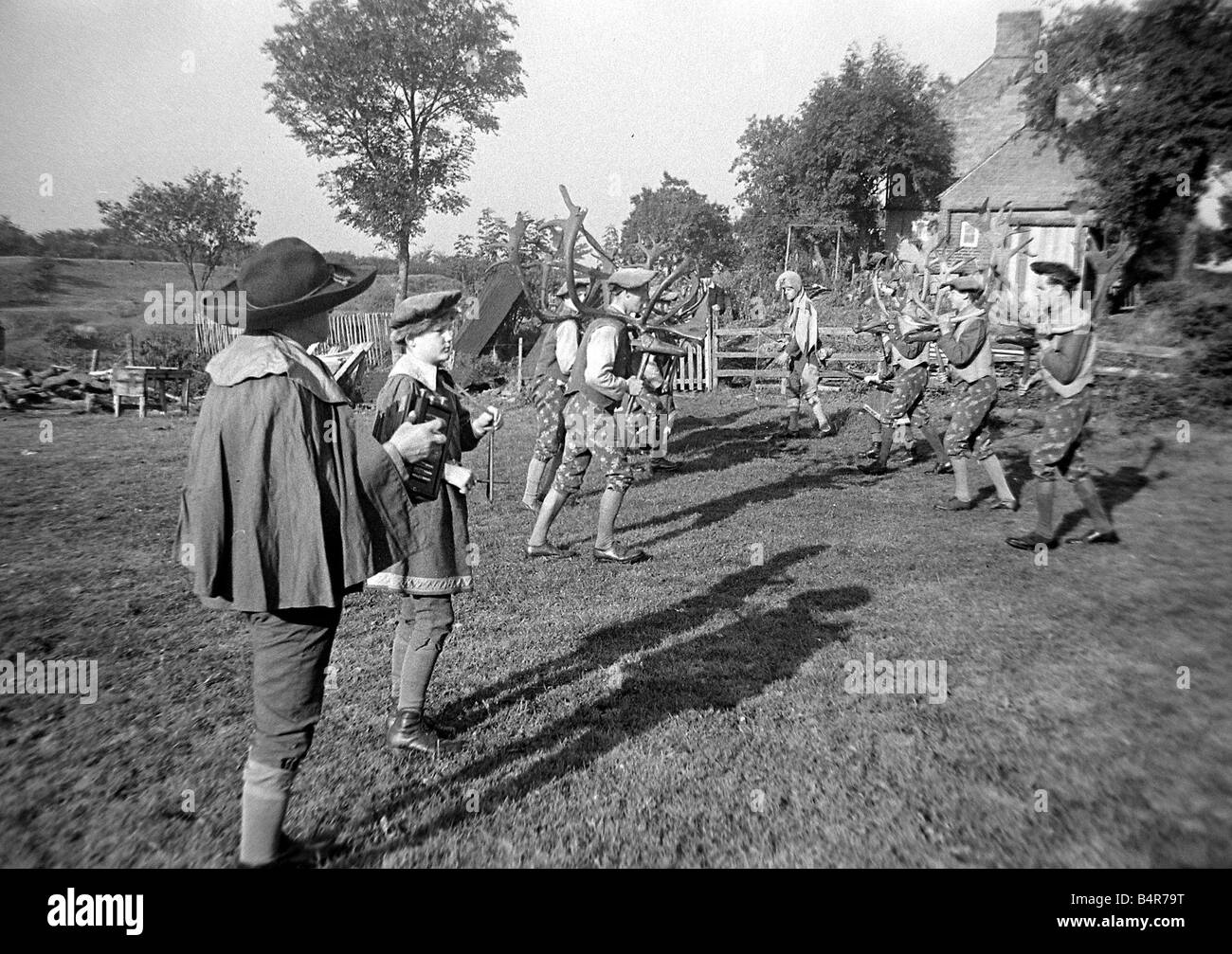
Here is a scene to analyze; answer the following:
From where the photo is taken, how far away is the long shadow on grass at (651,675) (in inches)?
125

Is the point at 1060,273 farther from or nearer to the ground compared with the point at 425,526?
farther from the ground

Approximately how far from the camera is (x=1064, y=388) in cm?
596

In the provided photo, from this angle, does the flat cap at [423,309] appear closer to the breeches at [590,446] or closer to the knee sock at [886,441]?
the breeches at [590,446]

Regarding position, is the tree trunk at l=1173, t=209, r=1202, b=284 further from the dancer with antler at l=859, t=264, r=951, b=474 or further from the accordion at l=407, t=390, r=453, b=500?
the accordion at l=407, t=390, r=453, b=500

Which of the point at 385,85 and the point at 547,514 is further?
the point at 385,85

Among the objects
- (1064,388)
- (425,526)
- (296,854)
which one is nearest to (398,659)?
(425,526)

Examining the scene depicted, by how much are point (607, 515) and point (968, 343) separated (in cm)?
442

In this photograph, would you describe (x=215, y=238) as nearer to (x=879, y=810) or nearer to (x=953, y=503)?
(x=953, y=503)

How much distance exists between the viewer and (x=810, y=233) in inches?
1325

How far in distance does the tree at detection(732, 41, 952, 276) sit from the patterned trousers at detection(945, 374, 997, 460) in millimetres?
26040

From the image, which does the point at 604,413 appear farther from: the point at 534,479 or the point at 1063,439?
the point at 1063,439

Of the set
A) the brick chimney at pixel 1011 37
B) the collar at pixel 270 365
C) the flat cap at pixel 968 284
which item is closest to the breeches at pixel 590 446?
the collar at pixel 270 365

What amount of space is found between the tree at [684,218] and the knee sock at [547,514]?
49073 mm

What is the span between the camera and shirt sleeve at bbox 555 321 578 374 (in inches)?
292
